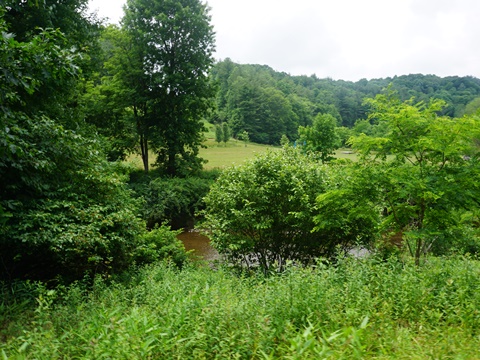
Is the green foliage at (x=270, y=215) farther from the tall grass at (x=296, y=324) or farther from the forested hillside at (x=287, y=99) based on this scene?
the forested hillside at (x=287, y=99)

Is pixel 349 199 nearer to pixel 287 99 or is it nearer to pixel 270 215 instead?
pixel 270 215

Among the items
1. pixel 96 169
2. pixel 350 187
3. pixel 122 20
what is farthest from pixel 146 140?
pixel 350 187

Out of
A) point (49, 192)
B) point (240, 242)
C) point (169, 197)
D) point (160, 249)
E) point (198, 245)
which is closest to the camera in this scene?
point (49, 192)

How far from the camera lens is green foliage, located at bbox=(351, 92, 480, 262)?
653cm

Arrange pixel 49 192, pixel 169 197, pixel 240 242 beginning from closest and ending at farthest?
pixel 49 192 → pixel 240 242 → pixel 169 197

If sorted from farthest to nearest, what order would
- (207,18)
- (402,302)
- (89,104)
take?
Result: (207,18) < (89,104) < (402,302)

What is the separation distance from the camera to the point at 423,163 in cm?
720

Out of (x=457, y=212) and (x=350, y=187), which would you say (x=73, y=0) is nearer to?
(x=350, y=187)

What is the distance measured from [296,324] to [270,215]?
23.1 feet

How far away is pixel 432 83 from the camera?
96.8 metres

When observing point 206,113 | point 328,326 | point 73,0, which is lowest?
point 328,326

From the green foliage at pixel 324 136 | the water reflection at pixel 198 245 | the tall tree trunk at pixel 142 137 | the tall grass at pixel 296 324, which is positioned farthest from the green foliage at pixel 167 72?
the tall grass at pixel 296 324

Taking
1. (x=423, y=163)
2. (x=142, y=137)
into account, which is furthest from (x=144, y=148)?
(x=423, y=163)

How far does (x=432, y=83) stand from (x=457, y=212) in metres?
108
